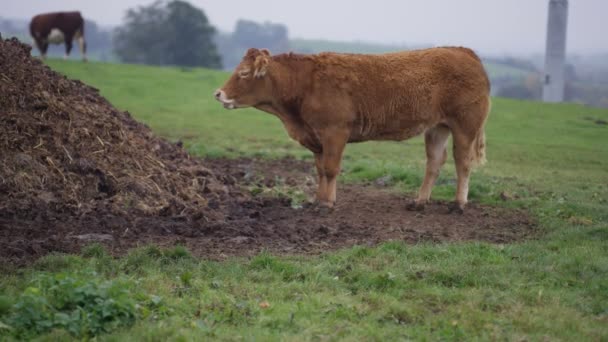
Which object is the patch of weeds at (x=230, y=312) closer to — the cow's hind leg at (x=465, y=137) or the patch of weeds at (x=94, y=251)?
the patch of weeds at (x=94, y=251)

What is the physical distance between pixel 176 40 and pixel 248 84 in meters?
61.3

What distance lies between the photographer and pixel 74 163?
33.4ft

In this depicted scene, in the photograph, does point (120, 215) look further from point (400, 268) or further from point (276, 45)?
point (276, 45)

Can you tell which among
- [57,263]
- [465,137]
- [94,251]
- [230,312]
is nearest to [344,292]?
[230,312]

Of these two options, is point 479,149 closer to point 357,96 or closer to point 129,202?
point 357,96

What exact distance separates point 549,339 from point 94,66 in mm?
27258

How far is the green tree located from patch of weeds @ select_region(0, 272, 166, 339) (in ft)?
206

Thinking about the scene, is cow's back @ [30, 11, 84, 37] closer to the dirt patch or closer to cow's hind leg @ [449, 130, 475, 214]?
the dirt patch

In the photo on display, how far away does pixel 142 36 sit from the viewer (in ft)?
244

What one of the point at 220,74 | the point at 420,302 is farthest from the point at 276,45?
the point at 420,302

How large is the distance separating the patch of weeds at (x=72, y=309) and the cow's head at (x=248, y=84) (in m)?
4.78

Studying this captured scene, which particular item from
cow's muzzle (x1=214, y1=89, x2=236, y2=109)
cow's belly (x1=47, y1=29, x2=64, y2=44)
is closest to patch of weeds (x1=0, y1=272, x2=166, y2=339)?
cow's muzzle (x1=214, y1=89, x2=236, y2=109)

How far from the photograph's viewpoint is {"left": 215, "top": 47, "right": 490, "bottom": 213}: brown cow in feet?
34.6

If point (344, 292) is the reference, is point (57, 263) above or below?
above
